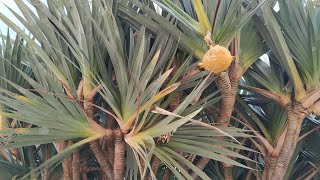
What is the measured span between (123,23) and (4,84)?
16.6 inches

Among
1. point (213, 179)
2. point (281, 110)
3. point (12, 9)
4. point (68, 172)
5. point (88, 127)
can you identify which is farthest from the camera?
point (213, 179)

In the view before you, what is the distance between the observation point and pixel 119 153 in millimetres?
1148

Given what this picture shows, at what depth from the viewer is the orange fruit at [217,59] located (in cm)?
103

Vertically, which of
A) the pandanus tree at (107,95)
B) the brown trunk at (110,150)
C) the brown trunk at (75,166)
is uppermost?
the pandanus tree at (107,95)

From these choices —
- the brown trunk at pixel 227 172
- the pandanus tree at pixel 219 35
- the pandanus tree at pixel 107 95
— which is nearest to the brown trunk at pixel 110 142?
the pandanus tree at pixel 107 95

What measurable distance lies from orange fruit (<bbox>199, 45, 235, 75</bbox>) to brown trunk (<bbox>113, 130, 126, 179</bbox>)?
29 cm

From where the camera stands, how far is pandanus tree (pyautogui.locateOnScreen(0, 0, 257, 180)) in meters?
1.06

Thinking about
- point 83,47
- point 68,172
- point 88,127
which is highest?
point 83,47

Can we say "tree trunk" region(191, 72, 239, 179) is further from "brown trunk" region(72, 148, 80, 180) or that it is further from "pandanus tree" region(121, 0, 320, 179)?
"brown trunk" region(72, 148, 80, 180)

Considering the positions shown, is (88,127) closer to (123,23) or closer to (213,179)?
(123,23)

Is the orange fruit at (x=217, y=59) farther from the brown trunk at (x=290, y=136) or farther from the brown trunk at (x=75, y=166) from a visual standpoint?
the brown trunk at (x=75, y=166)

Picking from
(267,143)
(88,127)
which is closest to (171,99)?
(88,127)

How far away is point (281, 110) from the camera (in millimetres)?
1426

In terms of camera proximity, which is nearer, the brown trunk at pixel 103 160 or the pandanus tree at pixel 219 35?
the pandanus tree at pixel 219 35
